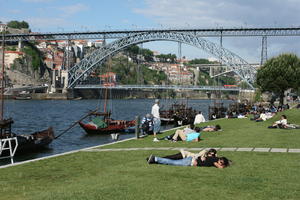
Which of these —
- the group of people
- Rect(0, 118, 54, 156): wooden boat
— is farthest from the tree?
the group of people

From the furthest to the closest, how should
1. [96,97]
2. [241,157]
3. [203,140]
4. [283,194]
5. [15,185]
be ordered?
1. [96,97]
2. [203,140]
3. [241,157]
4. [15,185]
5. [283,194]

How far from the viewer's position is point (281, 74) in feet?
158

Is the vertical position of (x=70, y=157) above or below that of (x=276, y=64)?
below

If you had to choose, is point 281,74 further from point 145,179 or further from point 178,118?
point 145,179

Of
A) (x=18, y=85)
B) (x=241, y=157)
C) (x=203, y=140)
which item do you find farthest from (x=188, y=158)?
(x=18, y=85)

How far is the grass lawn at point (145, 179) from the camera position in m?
7.23

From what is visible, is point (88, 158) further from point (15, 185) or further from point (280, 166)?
point (280, 166)

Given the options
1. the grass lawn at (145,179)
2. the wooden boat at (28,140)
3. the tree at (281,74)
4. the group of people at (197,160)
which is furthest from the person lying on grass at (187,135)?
the tree at (281,74)

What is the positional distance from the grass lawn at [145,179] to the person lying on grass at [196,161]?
0.67ft

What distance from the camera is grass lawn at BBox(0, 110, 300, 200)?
723 cm

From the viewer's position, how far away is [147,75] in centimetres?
18538

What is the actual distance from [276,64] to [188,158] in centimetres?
4127

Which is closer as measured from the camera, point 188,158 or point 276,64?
point 188,158

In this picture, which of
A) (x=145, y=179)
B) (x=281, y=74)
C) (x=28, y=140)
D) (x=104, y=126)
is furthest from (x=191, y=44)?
(x=145, y=179)
